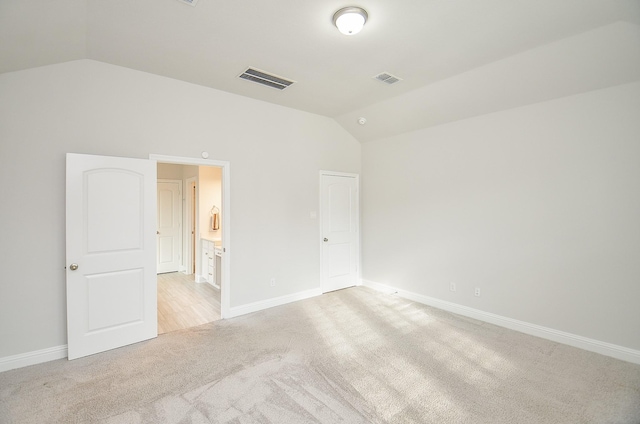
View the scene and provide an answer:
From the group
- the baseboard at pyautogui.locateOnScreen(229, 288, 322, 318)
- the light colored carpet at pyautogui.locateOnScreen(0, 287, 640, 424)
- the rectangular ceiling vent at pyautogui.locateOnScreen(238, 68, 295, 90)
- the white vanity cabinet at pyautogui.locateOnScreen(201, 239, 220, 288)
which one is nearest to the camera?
the light colored carpet at pyautogui.locateOnScreen(0, 287, 640, 424)

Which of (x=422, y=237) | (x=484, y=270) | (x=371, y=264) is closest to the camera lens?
(x=484, y=270)

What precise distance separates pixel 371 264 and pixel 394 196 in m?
1.33

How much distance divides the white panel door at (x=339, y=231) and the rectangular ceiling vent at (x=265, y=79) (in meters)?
1.70

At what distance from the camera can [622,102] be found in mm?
2799

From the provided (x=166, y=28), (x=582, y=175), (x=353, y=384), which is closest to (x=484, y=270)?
(x=582, y=175)

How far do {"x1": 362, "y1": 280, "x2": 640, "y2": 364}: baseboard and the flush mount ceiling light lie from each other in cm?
365

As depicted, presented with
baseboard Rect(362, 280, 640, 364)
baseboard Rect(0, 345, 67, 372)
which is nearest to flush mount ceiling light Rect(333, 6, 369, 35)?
baseboard Rect(362, 280, 640, 364)

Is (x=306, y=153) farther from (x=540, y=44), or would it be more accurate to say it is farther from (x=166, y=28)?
(x=540, y=44)

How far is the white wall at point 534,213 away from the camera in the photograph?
2.83 meters

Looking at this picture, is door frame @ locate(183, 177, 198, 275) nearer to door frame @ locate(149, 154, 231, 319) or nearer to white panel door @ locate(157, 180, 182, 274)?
white panel door @ locate(157, 180, 182, 274)

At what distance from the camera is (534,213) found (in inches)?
132

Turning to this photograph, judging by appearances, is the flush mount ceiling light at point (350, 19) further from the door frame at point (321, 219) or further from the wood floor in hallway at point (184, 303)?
the wood floor in hallway at point (184, 303)

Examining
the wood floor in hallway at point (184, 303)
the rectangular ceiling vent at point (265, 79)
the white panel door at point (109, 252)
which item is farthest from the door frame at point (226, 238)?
the rectangular ceiling vent at point (265, 79)

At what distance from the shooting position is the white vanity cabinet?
525cm
